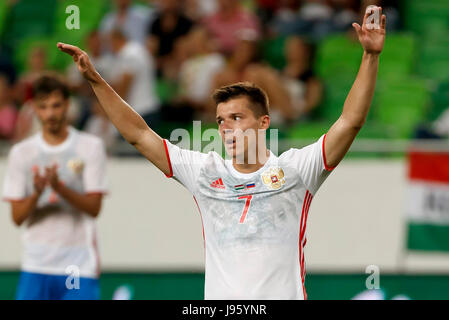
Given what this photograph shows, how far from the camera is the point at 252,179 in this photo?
5031mm

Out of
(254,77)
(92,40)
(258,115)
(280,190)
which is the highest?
(92,40)

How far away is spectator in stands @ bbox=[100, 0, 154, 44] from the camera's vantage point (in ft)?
39.1

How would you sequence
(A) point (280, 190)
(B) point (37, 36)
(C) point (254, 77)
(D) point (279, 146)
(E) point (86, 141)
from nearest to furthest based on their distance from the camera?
(A) point (280, 190) < (E) point (86, 141) < (D) point (279, 146) < (C) point (254, 77) < (B) point (37, 36)

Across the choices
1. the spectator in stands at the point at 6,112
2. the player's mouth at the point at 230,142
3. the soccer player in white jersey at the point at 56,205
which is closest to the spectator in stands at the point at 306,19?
the spectator in stands at the point at 6,112

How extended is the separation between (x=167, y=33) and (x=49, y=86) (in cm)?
Answer: 479

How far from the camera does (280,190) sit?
4.98 m

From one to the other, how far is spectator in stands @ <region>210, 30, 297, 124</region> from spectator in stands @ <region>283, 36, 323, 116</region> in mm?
192

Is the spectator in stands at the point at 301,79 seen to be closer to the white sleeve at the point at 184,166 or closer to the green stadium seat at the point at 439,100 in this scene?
the green stadium seat at the point at 439,100

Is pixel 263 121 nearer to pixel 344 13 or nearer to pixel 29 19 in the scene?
pixel 344 13

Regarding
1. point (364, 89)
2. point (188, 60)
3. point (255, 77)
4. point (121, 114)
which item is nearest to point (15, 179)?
point (121, 114)

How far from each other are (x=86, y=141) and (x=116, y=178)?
285 cm

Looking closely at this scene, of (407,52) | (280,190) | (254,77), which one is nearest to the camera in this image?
(280,190)
